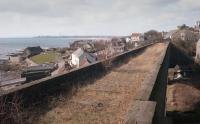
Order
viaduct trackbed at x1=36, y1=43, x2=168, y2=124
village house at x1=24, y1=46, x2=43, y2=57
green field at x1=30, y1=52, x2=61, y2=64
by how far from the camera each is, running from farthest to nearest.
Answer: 1. village house at x1=24, y1=46, x2=43, y2=57
2. green field at x1=30, y1=52, x2=61, y2=64
3. viaduct trackbed at x1=36, y1=43, x2=168, y2=124

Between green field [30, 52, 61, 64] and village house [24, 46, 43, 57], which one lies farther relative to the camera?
village house [24, 46, 43, 57]

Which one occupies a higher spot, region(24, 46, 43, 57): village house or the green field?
region(24, 46, 43, 57): village house

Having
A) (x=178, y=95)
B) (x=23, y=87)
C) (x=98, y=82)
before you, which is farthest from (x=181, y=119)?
(x=23, y=87)

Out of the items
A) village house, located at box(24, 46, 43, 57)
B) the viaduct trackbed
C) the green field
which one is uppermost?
the viaduct trackbed

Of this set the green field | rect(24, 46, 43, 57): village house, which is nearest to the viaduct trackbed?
the green field

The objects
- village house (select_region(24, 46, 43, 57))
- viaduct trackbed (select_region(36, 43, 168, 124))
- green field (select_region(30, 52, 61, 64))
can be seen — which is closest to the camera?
viaduct trackbed (select_region(36, 43, 168, 124))

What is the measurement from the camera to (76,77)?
561 inches

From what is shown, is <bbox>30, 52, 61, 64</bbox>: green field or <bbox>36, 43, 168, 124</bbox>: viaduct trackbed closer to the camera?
<bbox>36, 43, 168, 124</bbox>: viaduct trackbed

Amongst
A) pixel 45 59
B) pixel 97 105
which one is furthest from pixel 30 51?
pixel 97 105

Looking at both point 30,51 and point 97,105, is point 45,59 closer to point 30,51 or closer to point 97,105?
point 30,51

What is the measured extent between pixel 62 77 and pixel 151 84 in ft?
13.9

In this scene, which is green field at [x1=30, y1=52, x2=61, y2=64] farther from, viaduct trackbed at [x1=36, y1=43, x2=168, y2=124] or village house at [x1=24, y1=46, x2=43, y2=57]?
viaduct trackbed at [x1=36, y1=43, x2=168, y2=124]

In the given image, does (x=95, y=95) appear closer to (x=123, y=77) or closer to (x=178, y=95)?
(x=123, y=77)

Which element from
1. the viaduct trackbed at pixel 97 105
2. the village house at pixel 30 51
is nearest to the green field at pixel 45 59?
the village house at pixel 30 51
